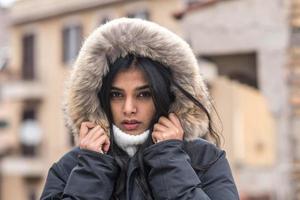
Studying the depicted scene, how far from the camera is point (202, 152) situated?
347cm

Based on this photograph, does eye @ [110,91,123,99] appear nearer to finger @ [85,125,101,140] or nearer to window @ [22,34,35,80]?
finger @ [85,125,101,140]

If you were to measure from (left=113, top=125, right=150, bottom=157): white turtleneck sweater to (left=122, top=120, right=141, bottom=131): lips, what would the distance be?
26 mm

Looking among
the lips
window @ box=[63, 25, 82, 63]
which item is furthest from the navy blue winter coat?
window @ box=[63, 25, 82, 63]

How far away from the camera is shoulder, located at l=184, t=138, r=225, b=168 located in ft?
11.3

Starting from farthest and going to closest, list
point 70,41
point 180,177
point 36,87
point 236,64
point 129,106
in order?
point 36,87
point 70,41
point 236,64
point 129,106
point 180,177

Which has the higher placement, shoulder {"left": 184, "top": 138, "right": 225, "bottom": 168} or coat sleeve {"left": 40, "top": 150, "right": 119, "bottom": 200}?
shoulder {"left": 184, "top": 138, "right": 225, "bottom": 168}

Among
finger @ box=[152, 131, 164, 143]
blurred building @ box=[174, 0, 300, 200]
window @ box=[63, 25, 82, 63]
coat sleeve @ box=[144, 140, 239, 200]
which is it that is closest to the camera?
coat sleeve @ box=[144, 140, 239, 200]

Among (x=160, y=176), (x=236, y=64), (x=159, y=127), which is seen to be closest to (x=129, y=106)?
(x=159, y=127)

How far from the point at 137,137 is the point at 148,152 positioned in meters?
0.08

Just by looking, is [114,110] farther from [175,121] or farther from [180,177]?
[180,177]

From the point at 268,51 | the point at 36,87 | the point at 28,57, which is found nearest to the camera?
the point at 268,51

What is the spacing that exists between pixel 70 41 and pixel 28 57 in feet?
7.88

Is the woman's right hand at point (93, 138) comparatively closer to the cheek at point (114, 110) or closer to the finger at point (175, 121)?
the cheek at point (114, 110)

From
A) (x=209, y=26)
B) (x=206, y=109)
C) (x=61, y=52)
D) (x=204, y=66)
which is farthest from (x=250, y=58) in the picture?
(x=61, y=52)
